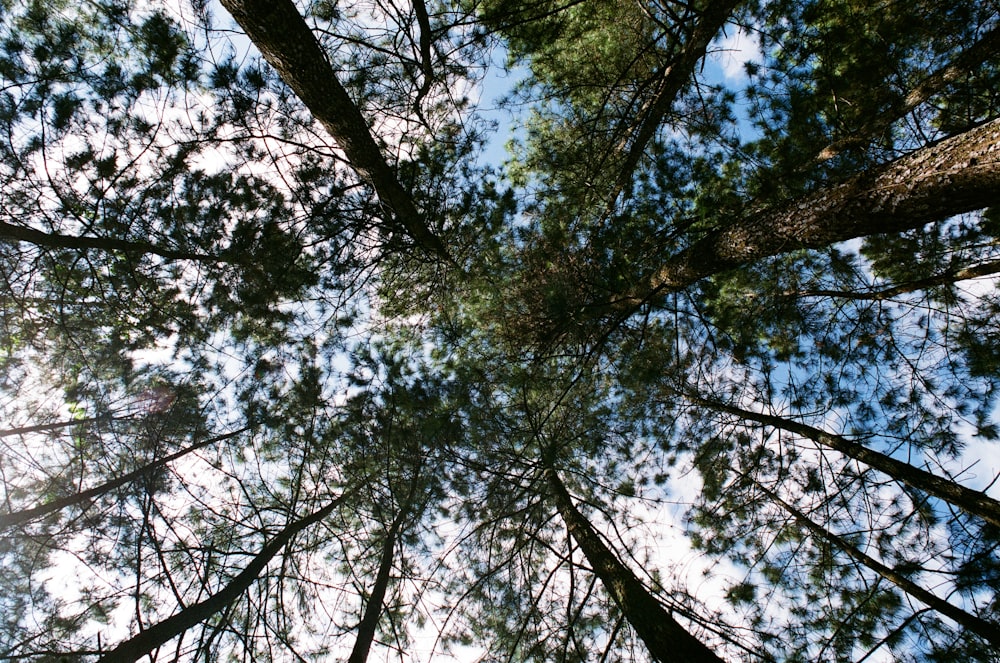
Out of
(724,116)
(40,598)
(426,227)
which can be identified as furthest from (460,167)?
(40,598)

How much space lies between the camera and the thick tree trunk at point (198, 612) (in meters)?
2.69

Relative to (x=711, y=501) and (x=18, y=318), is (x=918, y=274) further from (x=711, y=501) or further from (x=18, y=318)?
(x=18, y=318)

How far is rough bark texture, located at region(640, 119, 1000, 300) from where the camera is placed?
1.84m

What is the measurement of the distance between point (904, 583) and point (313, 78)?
19.4 ft

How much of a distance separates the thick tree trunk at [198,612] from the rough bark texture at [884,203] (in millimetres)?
4073

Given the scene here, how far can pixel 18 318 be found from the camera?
3967 mm

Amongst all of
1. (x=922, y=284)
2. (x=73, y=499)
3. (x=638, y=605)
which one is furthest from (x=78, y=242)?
(x=922, y=284)

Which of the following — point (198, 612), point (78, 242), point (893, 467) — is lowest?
point (893, 467)

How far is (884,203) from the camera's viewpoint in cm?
215

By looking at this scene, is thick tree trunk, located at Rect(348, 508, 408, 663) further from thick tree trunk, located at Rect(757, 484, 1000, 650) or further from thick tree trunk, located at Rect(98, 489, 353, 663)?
thick tree trunk, located at Rect(757, 484, 1000, 650)

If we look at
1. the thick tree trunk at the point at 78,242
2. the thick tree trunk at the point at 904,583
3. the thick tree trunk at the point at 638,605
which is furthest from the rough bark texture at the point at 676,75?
the thick tree trunk at the point at 78,242

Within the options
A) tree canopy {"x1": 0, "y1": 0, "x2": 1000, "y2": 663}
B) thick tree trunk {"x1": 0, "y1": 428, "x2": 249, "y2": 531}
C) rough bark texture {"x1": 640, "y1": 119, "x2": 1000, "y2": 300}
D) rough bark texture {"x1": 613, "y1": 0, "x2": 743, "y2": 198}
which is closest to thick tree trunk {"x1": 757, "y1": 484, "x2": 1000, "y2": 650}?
tree canopy {"x1": 0, "y1": 0, "x2": 1000, "y2": 663}

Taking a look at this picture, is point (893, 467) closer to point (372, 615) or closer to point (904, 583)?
point (904, 583)

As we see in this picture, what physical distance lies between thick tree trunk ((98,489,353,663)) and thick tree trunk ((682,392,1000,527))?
389 cm
